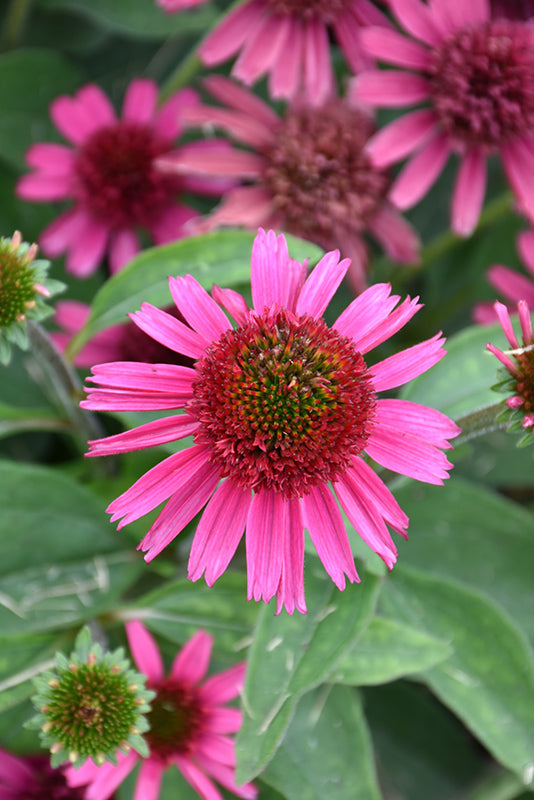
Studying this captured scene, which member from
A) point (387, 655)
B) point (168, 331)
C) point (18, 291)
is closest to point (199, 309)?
point (168, 331)

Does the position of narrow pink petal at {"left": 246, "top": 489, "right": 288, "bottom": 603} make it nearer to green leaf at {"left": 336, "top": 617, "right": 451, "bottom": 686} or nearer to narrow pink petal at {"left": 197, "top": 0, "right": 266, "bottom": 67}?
green leaf at {"left": 336, "top": 617, "right": 451, "bottom": 686}

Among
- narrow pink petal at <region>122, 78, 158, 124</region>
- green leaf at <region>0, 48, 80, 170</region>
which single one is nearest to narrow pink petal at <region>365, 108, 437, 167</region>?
narrow pink petal at <region>122, 78, 158, 124</region>

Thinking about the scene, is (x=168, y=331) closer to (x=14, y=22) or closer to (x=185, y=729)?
(x=185, y=729)

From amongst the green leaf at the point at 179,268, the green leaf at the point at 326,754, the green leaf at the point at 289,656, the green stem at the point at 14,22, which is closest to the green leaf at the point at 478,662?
the green leaf at the point at 326,754

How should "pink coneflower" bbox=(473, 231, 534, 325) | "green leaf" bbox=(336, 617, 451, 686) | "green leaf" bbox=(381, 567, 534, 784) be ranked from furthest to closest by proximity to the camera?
"pink coneflower" bbox=(473, 231, 534, 325)
"green leaf" bbox=(381, 567, 534, 784)
"green leaf" bbox=(336, 617, 451, 686)

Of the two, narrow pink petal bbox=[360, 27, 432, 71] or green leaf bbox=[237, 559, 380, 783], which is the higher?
narrow pink petal bbox=[360, 27, 432, 71]

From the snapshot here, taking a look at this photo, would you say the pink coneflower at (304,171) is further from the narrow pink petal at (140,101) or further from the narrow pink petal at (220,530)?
the narrow pink petal at (220,530)

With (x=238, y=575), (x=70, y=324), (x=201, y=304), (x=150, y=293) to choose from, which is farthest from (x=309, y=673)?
(x=70, y=324)

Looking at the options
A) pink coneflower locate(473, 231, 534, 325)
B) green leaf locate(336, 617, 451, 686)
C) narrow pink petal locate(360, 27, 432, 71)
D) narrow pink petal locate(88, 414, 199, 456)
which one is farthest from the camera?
pink coneflower locate(473, 231, 534, 325)

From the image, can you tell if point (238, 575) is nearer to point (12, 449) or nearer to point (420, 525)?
point (420, 525)
